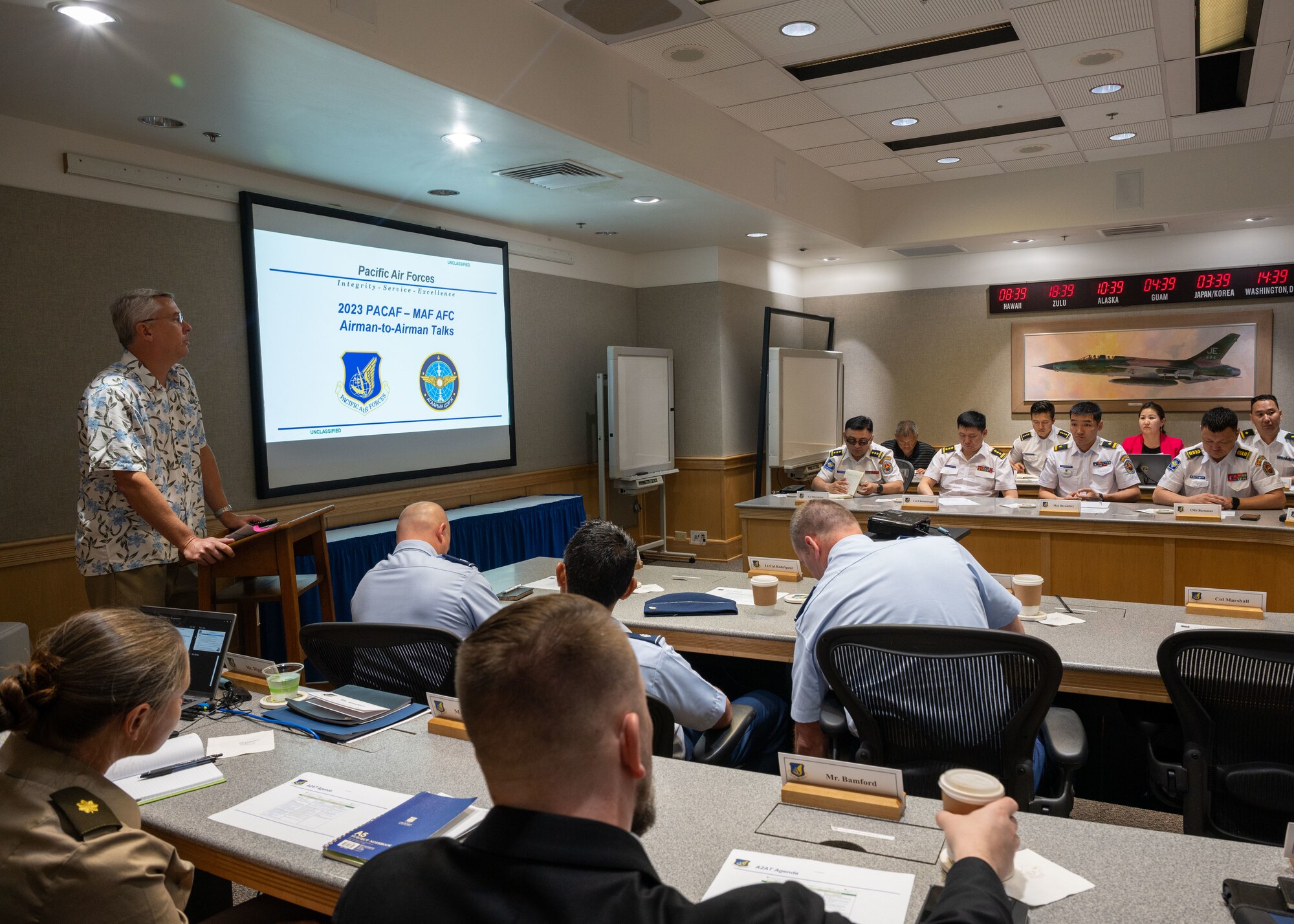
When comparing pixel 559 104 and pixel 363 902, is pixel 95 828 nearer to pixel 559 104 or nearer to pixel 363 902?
pixel 363 902

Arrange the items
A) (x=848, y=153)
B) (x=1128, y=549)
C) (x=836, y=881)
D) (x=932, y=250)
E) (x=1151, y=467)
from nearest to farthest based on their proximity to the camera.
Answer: (x=836, y=881), (x=1128, y=549), (x=1151, y=467), (x=848, y=153), (x=932, y=250)

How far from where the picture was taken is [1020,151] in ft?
22.0

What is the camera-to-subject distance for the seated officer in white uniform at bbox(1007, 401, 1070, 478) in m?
6.86

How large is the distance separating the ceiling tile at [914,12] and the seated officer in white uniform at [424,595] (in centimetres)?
327

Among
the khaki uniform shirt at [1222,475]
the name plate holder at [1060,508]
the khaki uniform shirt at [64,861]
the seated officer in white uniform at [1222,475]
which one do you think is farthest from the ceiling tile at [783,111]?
the khaki uniform shirt at [64,861]

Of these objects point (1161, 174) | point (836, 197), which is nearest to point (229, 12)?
point (836, 197)

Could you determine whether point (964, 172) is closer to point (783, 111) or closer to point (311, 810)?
point (783, 111)

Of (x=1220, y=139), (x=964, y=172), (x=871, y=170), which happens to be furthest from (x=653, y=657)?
(x=1220, y=139)

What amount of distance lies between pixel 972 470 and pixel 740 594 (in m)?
3.49

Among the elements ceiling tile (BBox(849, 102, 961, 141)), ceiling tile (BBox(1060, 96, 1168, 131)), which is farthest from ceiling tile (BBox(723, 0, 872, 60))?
ceiling tile (BBox(1060, 96, 1168, 131))

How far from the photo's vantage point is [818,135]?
20.3ft

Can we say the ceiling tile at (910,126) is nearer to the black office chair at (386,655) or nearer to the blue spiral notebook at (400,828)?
the black office chair at (386,655)

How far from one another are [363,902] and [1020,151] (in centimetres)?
719

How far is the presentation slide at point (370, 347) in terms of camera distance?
4875mm
